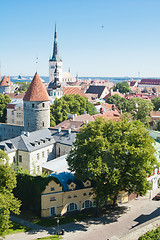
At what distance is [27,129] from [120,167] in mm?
Result: 24274

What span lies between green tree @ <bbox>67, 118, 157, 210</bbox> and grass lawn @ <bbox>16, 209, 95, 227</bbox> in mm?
2118

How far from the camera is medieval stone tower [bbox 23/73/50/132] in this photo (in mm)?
47031

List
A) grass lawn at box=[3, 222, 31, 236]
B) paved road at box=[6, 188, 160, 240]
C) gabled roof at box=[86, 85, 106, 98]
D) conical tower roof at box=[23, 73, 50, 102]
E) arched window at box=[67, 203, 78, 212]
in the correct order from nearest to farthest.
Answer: paved road at box=[6, 188, 160, 240] < grass lawn at box=[3, 222, 31, 236] < arched window at box=[67, 203, 78, 212] < conical tower roof at box=[23, 73, 50, 102] < gabled roof at box=[86, 85, 106, 98]

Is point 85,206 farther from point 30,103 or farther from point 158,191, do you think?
point 30,103

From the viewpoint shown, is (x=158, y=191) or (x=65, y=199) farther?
(x=158, y=191)

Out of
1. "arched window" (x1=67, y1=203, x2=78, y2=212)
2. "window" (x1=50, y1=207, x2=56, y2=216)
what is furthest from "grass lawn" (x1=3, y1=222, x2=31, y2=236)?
"arched window" (x1=67, y1=203, x2=78, y2=212)

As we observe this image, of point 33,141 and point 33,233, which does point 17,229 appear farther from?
point 33,141

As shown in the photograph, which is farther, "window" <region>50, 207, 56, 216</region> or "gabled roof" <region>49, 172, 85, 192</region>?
"gabled roof" <region>49, 172, 85, 192</region>

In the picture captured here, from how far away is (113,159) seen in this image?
27719mm

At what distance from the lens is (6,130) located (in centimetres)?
5334

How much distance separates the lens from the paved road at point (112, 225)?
82.5 feet

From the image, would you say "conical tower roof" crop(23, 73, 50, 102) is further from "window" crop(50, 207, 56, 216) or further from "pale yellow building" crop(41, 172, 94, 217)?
"window" crop(50, 207, 56, 216)

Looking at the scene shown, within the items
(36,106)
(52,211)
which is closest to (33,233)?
(52,211)

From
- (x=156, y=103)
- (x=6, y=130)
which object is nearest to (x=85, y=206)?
(x=6, y=130)
